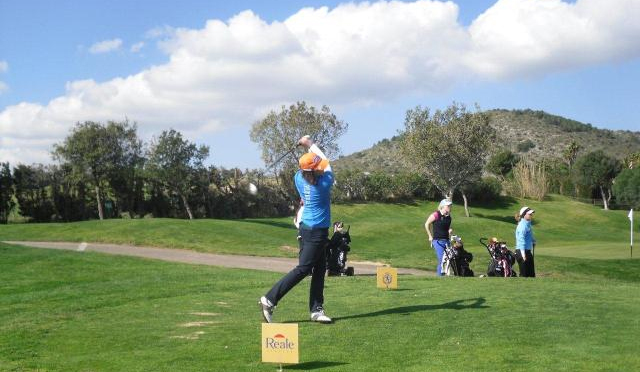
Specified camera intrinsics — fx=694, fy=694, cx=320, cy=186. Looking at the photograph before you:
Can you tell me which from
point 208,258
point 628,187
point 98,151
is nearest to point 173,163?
point 98,151

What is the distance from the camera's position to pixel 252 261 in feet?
84.8

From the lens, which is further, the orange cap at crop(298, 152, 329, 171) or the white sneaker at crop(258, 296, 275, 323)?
the orange cap at crop(298, 152, 329, 171)

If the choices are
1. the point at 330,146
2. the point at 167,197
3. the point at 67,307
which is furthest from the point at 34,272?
the point at 330,146

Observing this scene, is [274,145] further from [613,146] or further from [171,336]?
[613,146]

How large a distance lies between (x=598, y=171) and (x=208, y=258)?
72.2 m

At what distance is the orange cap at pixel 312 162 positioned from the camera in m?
8.82

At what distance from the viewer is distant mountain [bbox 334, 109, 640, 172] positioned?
490 ft

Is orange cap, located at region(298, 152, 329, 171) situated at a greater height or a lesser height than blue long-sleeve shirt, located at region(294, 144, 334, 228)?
greater

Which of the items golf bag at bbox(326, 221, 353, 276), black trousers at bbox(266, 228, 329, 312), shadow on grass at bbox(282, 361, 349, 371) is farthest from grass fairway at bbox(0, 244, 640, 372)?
golf bag at bbox(326, 221, 353, 276)

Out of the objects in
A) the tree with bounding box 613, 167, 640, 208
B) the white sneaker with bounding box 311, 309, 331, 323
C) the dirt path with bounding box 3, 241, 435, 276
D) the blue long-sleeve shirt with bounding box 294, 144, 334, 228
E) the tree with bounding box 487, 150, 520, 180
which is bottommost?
the dirt path with bounding box 3, 241, 435, 276

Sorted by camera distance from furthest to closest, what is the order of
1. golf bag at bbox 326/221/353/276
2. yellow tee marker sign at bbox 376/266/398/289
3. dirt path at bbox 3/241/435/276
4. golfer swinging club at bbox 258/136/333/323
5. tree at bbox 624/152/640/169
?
tree at bbox 624/152/640/169 → dirt path at bbox 3/241/435/276 → golf bag at bbox 326/221/353/276 → yellow tee marker sign at bbox 376/266/398/289 → golfer swinging club at bbox 258/136/333/323

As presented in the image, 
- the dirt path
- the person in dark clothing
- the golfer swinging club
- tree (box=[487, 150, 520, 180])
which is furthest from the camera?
tree (box=[487, 150, 520, 180])

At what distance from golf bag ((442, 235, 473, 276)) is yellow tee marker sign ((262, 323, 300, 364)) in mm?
11255

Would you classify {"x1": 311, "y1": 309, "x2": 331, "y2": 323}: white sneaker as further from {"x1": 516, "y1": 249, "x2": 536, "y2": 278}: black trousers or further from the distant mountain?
the distant mountain
